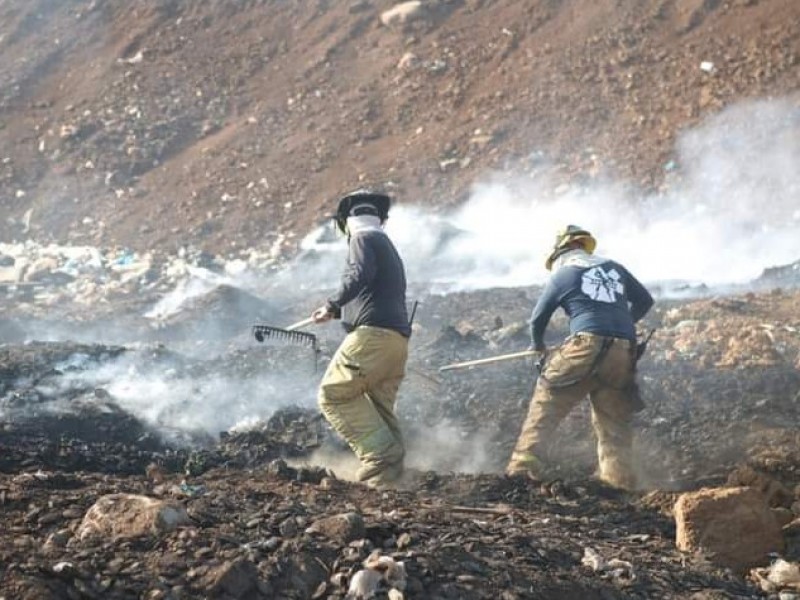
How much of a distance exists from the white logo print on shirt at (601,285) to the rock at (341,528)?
2625mm

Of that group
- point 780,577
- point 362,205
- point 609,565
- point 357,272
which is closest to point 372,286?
point 357,272

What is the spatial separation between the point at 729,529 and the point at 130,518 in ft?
8.41

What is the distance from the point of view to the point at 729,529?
497 cm

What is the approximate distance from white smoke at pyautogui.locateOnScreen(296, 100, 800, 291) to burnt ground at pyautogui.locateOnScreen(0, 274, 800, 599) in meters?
3.11

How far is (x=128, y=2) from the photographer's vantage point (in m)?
22.2

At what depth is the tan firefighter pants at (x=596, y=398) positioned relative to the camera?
250 inches

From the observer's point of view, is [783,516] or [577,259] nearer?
[783,516]

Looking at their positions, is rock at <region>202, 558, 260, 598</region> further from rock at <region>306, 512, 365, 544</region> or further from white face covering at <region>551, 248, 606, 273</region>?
white face covering at <region>551, 248, 606, 273</region>

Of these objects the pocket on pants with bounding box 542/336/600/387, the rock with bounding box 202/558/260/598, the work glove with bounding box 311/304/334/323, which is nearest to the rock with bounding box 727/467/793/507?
the pocket on pants with bounding box 542/336/600/387

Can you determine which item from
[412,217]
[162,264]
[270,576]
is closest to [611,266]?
[270,576]

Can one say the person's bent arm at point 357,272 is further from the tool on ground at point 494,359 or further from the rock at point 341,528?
the rock at point 341,528

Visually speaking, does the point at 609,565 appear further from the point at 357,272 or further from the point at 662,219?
the point at 662,219

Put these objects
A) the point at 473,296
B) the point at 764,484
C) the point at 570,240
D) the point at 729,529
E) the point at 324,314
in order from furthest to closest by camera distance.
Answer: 1. the point at 473,296
2. the point at 570,240
3. the point at 324,314
4. the point at 764,484
5. the point at 729,529

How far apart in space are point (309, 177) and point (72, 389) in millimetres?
9589
